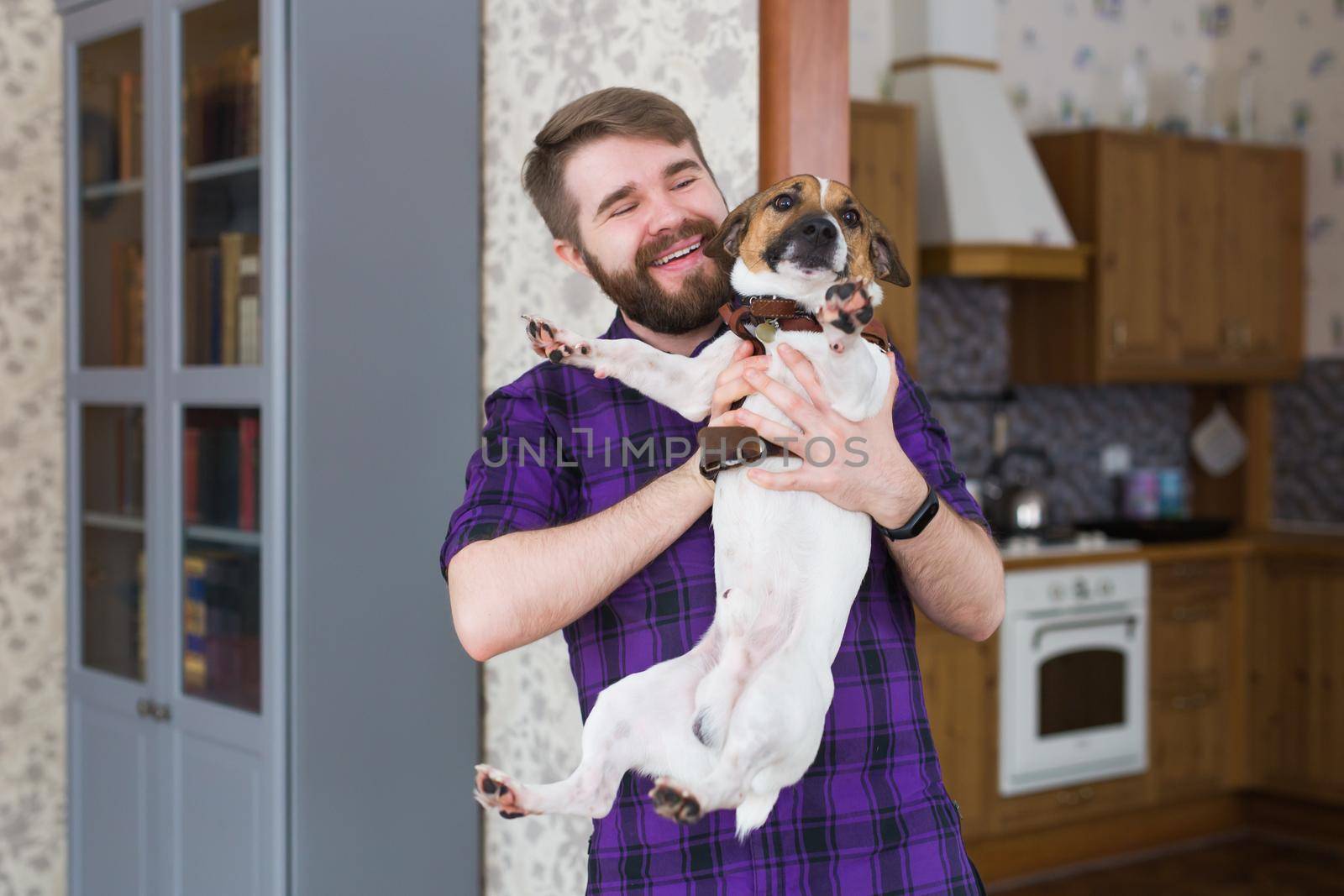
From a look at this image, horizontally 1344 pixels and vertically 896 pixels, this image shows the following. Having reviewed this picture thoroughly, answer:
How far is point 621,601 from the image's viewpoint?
1507 millimetres

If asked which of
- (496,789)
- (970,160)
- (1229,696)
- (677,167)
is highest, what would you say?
(970,160)

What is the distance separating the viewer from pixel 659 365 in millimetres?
1449

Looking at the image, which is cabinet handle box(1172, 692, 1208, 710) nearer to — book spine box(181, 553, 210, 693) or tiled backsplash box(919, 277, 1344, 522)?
tiled backsplash box(919, 277, 1344, 522)

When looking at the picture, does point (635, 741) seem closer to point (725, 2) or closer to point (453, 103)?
point (725, 2)

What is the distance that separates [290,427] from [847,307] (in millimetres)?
1442

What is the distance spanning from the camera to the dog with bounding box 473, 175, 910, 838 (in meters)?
1.25

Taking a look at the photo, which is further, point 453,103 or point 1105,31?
point 1105,31

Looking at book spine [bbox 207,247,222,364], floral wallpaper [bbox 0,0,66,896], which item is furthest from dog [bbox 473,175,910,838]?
floral wallpaper [bbox 0,0,66,896]

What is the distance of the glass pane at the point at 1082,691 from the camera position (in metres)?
4.34

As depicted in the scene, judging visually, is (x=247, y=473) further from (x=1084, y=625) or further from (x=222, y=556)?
(x=1084, y=625)

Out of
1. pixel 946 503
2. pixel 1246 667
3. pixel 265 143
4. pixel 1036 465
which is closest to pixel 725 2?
pixel 265 143

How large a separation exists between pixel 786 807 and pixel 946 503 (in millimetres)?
379

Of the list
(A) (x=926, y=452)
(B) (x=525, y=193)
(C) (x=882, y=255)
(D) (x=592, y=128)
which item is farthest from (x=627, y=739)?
(B) (x=525, y=193)

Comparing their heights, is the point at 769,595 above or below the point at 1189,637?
above
